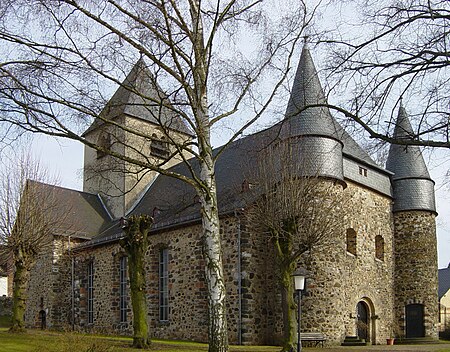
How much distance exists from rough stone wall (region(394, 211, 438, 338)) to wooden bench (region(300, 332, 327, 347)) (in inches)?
275

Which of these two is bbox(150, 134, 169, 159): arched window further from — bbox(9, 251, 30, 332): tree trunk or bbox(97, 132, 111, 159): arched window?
bbox(9, 251, 30, 332): tree trunk

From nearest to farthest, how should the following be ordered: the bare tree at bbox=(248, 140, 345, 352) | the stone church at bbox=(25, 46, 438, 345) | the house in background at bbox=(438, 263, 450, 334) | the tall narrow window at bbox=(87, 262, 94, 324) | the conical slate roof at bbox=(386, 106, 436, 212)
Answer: the bare tree at bbox=(248, 140, 345, 352), the stone church at bbox=(25, 46, 438, 345), the conical slate roof at bbox=(386, 106, 436, 212), the tall narrow window at bbox=(87, 262, 94, 324), the house in background at bbox=(438, 263, 450, 334)

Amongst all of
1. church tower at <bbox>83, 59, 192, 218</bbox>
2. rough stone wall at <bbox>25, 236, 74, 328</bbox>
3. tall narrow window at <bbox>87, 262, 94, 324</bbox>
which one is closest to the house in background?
tall narrow window at <bbox>87, 262, 94, 324</bbox>

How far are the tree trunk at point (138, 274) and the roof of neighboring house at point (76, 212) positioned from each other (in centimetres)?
1147

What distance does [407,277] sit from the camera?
25.7 m

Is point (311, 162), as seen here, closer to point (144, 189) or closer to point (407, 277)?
point (407, 277)

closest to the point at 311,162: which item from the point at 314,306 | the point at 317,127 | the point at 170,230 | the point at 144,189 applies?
the point at 317,127

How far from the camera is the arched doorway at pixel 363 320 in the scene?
74.3ft

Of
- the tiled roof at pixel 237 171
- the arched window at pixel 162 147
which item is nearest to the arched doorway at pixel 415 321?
the tiled roof at pixel 237 171

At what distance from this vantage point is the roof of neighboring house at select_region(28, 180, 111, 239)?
96.2ft

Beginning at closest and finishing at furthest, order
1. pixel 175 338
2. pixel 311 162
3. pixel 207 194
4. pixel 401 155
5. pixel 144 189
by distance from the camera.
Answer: pixel 207 194 → pixel 311 162 → pixel 175 338 → pixel 401 155 → pixel 144 189

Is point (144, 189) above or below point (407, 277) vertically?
above

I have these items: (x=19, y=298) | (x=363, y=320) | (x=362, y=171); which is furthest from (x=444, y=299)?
(x=19, y=298)

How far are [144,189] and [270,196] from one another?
1449 cm
